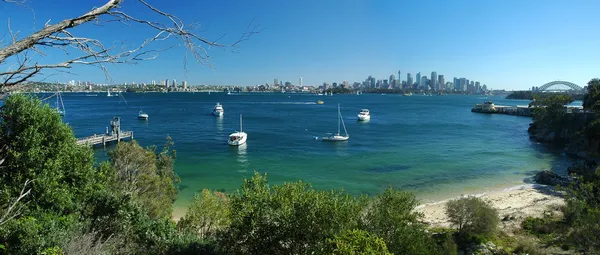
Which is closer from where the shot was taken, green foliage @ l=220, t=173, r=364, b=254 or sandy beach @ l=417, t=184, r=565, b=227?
green foliage @ l=220, t=173, r=364, b=254

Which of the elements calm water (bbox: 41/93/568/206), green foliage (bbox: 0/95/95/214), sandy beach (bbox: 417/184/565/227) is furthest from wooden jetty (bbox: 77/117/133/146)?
sandy beach (bbox: 417/184/565/227)

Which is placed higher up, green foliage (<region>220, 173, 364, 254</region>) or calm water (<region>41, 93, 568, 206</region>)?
green foliage (<region>220, 173, 364, 254</region>)

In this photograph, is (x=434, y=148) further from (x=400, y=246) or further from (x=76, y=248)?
(x=76, y=248)

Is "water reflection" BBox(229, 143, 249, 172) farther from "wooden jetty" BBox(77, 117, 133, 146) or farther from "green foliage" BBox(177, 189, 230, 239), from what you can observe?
"green foliage" BBox(177, 189, 230, 239)

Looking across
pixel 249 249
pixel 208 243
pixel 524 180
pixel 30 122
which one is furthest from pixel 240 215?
pixel 524 180

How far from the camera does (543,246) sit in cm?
1628

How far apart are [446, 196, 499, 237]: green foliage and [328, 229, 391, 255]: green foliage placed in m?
13.0

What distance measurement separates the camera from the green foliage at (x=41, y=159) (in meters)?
10.8

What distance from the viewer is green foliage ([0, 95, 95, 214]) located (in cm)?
1078

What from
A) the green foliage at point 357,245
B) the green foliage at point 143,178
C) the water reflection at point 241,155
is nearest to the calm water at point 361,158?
the water reflection at point 241,155

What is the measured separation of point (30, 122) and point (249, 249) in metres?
8.59

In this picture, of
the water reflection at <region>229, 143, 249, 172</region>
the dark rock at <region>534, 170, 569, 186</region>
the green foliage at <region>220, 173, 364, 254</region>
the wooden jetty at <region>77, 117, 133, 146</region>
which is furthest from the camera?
the wooden jetty at <region>77, 117, 133, 146</region>

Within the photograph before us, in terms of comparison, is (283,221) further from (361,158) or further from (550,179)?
(361,158)

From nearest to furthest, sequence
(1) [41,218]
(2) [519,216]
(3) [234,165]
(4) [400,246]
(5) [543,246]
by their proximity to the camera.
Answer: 1. (1) [41,218]
2. (4) [400,246]
3. (5) [543,246]
4. (2) [519,216]
5. (3) [234,165]
